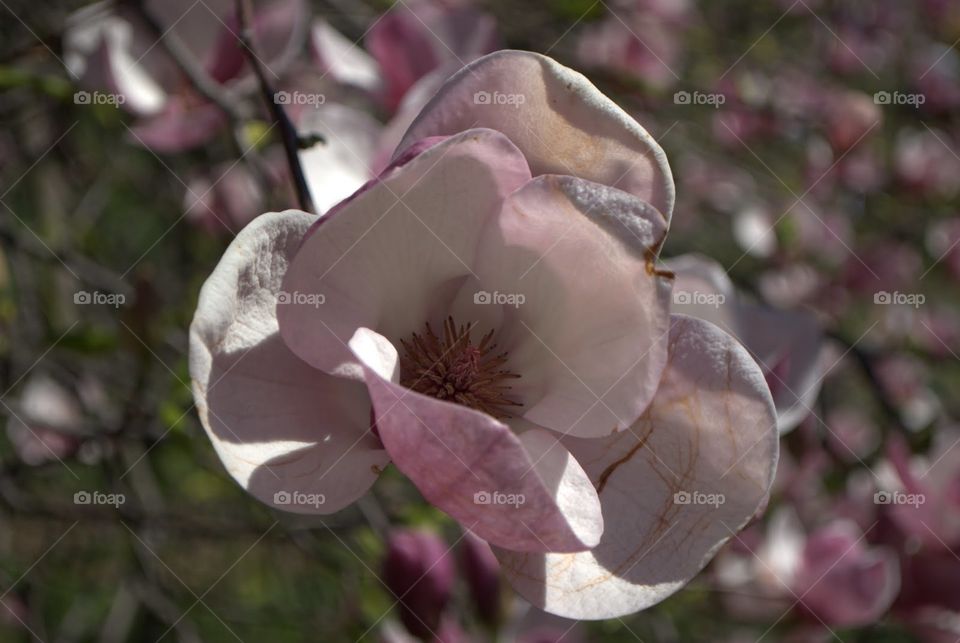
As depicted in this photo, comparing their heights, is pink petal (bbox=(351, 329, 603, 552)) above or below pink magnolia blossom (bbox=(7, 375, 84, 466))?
above

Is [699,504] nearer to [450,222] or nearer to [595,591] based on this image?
[595,591]

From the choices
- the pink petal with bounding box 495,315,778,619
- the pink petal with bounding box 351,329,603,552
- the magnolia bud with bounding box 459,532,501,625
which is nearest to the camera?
the pink petal with bounding box 351,329,603,552

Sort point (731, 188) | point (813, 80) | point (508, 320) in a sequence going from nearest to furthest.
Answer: point (508, 320), point (731, 188), point (813, 80)

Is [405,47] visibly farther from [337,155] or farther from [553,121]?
[553,121]

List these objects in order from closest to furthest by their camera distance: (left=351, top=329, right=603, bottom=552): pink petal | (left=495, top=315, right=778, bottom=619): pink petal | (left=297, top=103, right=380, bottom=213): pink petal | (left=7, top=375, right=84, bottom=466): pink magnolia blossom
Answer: (left=351, top=329, right=603, bottom=552): pink petal, (left=495, top=315, right=778, bottom=619): pink petal, (left=297, top=103, right=380, bottom=213): pink petal, (left=7, top=375, right=84, bottom=466): pink magnolia blossom

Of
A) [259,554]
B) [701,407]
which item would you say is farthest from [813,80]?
[701,407]

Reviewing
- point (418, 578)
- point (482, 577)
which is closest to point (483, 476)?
point (418, 578)

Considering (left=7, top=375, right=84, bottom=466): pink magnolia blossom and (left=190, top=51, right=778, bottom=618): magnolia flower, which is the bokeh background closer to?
(left=7, top=375, right=84, bottom=466): pink magnolia blossom

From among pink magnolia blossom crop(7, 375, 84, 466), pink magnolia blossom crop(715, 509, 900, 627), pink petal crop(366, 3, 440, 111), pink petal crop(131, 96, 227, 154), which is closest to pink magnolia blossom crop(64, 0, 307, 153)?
pink petal crop(131, 96, 227, 154)
